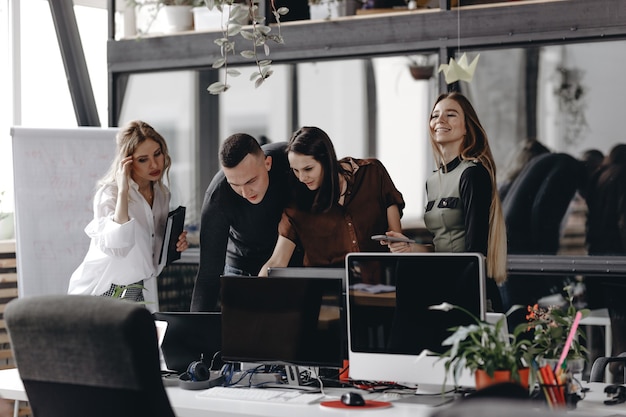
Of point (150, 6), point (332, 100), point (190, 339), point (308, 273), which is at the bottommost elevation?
point (190, 339)

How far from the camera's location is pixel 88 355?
205 cm

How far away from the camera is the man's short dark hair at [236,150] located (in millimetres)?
3725

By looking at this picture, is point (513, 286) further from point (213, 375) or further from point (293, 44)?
point (213, 375)

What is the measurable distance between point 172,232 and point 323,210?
937 millimetres

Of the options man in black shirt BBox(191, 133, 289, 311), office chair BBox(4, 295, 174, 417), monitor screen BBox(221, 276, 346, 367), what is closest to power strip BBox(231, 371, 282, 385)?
monitor screen BBox(221, 276, 346, 367)

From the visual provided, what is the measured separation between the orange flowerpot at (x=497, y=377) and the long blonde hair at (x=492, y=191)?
114 centimetres

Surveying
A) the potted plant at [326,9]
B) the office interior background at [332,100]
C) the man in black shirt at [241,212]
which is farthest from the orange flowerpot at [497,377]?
the potted plant at [326,9]

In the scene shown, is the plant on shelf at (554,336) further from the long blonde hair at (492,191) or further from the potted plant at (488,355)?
the long blonde hair at (492,191)

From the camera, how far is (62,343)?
208 cm

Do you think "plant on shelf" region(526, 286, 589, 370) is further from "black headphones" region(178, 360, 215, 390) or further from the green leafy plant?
"black headphones" region(178, 360, 215, 390)

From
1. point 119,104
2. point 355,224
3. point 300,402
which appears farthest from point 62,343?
point 119,104

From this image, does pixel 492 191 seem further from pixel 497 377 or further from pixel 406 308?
pixel 497 377

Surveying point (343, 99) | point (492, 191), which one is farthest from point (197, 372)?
point (343, 99)

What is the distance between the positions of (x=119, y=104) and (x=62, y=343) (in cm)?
382
